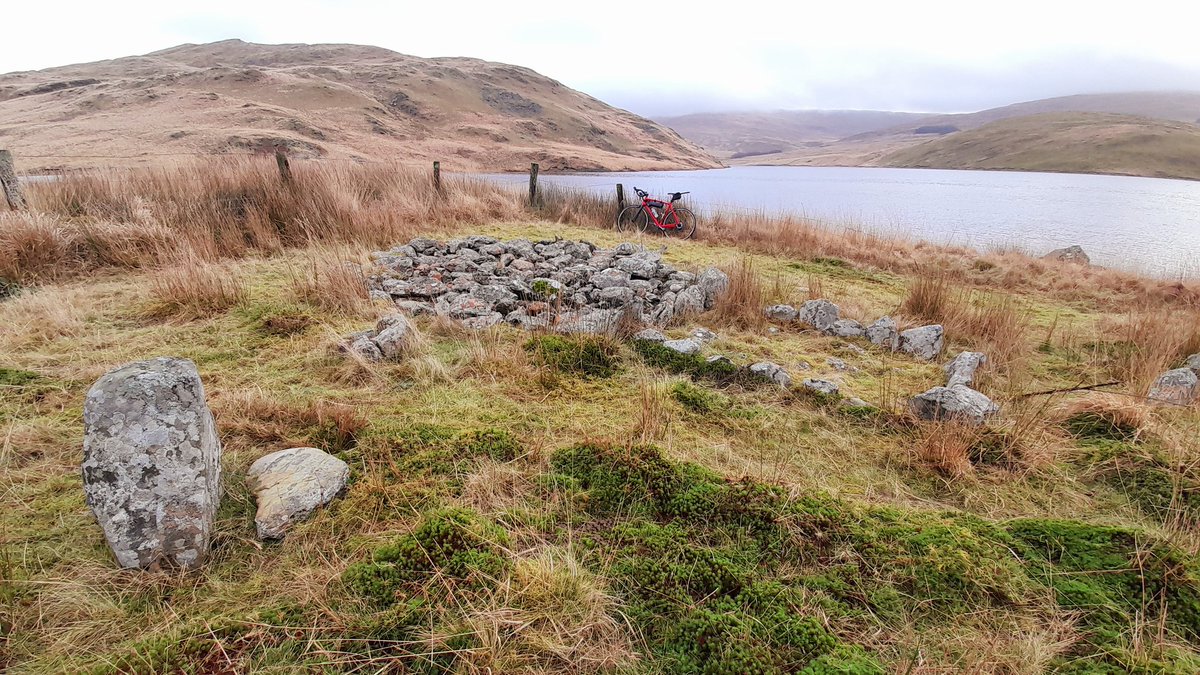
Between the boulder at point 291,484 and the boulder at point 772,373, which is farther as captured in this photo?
the boulder at point 772,373

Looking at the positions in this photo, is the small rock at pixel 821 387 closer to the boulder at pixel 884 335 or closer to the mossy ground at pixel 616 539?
the mossy ground at pixel 616 539

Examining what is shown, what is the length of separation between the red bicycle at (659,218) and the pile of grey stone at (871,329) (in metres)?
6.89

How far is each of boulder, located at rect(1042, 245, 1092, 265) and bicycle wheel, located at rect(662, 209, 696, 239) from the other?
821 centimetres

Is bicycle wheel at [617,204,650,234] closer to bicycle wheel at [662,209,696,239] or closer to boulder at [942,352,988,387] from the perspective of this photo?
bicycle wheel at [662,209,696,239]

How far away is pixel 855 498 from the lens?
2449 millimetres

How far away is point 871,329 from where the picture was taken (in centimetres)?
511

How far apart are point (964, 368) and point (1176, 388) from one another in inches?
52.3

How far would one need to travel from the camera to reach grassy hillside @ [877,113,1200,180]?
5750 cm

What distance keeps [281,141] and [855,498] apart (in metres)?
45.7

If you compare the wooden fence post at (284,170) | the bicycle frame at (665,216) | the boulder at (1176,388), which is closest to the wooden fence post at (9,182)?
the wooden fence post at (284,170)

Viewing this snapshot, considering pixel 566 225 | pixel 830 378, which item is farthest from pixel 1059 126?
pixel 830 378

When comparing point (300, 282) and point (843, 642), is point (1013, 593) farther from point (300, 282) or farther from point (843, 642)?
point (300, 282)

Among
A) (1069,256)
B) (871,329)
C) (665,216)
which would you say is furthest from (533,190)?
(1069,256)

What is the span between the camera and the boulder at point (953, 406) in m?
3.09
